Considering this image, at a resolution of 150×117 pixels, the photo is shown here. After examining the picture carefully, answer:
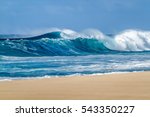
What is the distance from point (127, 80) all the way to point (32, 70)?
316cm

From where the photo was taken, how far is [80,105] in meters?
5.21

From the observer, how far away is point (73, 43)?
72.8 feet

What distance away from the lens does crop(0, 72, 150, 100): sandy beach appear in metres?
5.98

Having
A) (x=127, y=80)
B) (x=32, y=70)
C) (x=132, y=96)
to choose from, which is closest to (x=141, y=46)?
(x=32, y=70)

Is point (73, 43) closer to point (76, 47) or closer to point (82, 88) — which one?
point (76, 47)

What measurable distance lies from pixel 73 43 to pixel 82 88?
1561 centimetres

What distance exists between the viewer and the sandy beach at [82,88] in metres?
5.98

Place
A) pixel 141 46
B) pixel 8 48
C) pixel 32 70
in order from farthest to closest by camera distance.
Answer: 1. pixel 141 46
2. pixel 8 48
3. pixel 32 70

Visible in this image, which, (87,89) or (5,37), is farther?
(5,37)

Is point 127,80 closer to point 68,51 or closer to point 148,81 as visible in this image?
point 148,81

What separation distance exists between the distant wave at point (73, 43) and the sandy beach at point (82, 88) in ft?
28.5

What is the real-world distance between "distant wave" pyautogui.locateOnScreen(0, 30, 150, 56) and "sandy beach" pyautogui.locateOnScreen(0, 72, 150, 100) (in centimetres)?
870

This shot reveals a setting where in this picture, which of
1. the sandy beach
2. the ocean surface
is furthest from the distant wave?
the sandy beach

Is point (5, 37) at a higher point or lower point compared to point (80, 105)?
higher
